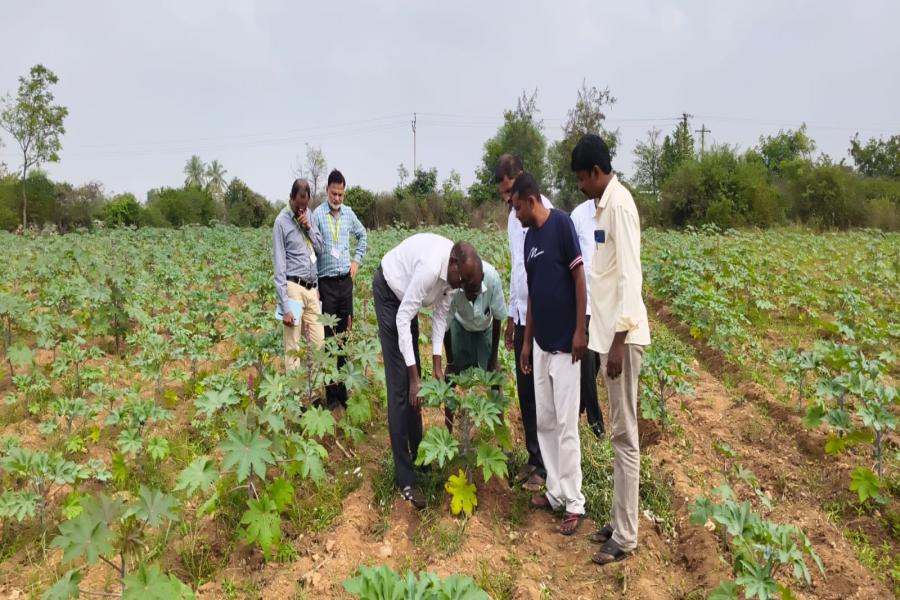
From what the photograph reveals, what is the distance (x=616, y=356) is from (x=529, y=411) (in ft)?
4.12

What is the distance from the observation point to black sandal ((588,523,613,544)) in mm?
3369

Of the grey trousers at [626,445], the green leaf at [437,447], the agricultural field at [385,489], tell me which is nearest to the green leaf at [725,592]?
the agricultural field at [385,489]

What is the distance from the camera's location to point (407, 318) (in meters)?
3.53

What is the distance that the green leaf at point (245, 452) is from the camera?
9.87 feet

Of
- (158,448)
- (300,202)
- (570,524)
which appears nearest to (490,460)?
(570,524)

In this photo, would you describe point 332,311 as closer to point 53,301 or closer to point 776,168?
point 53,301

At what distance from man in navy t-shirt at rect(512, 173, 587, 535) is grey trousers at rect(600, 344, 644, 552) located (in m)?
0.27

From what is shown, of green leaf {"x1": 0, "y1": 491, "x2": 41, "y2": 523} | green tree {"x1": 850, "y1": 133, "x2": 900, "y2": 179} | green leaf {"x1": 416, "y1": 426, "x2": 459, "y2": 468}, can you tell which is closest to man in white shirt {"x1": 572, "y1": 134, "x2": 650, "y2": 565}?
green leaf {"x1": 416, "y1": 426, "x2": 459, "y2": 468}

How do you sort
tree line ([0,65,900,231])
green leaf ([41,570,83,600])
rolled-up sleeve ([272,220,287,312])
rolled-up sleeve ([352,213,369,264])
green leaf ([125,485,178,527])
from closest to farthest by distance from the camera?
green leaf ([41,570,83,600]), green leaf ([125,485,178,527]), rolled-up sleeve ([272,220,287,312]), rolled-up sleeve ([352,213,369,264]), tree line ([0,65,900,231])

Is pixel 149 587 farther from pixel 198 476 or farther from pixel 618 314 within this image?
pixel 618 314

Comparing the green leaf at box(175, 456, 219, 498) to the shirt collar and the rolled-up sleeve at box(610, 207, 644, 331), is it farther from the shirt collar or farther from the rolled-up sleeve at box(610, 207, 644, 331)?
the shirt collar

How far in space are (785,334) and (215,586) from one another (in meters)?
7.53

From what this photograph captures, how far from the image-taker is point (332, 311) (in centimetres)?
521

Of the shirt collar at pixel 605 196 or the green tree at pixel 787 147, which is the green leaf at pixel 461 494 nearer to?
the shirt collar at pixel 605 196
